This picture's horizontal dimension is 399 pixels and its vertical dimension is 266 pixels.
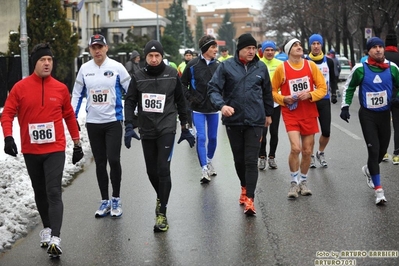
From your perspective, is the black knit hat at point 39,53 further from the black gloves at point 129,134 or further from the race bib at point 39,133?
the black gloves at point 129,134

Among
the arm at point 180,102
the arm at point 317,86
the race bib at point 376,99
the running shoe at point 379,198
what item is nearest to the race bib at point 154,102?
the arm at point 180,102

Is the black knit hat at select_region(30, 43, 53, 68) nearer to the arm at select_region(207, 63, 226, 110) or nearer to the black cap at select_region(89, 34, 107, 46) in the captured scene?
the black cap at select_region(89, 34, 107, 46)

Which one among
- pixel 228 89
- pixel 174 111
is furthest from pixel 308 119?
pixel 174 111

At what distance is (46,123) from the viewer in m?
6.90

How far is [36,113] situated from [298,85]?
348 cm

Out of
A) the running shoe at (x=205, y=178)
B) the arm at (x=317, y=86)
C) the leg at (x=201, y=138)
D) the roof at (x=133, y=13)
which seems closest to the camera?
the arm at (x=317, y=86)

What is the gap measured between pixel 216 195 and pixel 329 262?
11.5 feet

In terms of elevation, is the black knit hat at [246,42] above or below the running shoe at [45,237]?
above

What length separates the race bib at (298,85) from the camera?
914 centimetres

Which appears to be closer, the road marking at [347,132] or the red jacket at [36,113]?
the red jacket at [36,113]

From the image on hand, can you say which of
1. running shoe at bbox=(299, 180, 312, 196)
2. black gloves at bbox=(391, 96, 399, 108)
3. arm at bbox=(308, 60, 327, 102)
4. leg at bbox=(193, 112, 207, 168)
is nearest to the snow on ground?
leg at bbox=(193, 112, 207, 168)

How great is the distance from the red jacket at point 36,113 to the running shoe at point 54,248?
80 cm

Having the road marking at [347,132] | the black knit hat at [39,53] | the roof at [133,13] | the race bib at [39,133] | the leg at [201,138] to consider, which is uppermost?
the roof at [133,13]

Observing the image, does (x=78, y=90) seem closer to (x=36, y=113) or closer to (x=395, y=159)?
(x=36, y=113)
